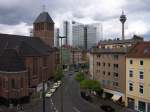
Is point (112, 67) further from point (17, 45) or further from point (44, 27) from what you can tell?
point (44, 27)

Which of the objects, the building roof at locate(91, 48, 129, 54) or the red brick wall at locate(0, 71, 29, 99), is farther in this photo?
the red brick wall at locate(0, 71, 29, 99)

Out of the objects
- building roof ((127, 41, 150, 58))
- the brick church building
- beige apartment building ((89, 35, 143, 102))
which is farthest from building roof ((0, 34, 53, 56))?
building roof ((127, 41, 150, 58))

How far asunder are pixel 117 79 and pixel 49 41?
5792 cm

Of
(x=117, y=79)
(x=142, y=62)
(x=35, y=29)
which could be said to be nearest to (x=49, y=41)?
(x=35, y=29)

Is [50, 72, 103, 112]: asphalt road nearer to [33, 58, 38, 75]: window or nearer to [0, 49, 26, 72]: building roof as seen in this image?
[33, 58, 38, 75]: window

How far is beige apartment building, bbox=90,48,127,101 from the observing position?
196ft

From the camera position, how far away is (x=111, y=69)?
63438 mm

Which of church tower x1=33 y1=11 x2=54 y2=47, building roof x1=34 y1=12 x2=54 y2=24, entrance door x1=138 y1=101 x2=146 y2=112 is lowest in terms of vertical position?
entrance door x1=138 y1=101 x2=146 y2=112

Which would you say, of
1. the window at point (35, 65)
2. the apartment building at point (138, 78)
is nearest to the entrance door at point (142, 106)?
the apartment building at point (138, 78)

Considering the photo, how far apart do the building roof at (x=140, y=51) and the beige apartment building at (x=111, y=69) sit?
207 cm

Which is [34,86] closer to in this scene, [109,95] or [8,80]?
[8,80]

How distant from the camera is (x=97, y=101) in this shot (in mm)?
62812

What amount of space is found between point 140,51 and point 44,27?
198 feet

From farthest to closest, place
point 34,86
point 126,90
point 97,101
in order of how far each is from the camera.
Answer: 1. point 34,86
2. point 97,101
3. point 126,90
